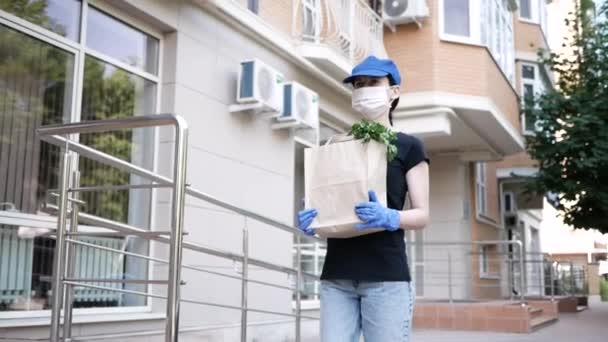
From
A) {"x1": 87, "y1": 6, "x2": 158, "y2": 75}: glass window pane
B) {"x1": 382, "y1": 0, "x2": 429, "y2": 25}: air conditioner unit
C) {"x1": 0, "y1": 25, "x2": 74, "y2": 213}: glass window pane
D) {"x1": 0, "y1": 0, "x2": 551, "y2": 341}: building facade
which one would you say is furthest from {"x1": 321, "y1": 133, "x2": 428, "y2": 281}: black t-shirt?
{"x1": 382, "y1": 0, "x2": 429, "y2": 25}: air conditioner unit

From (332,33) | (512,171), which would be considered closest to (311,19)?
(332,33)

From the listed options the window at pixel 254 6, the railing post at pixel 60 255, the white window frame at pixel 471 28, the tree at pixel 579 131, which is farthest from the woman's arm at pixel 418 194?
the tree at pixel 579 131

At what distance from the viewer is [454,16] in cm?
1307

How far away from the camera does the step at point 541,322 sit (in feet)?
36.0

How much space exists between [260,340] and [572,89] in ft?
32.5

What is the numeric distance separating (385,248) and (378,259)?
5 cm

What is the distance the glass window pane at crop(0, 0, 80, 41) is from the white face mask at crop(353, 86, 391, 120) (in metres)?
3.57

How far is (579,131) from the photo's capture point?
1366 centimetres

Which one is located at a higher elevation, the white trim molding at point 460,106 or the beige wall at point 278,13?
the beige wall at point 278,13

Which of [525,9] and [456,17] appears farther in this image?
[525,9]

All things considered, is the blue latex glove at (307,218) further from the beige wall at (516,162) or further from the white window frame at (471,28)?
the beige wall at (516,162)

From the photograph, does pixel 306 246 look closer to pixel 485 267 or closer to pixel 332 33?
pixel 332 33

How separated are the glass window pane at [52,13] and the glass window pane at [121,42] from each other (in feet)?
0.57

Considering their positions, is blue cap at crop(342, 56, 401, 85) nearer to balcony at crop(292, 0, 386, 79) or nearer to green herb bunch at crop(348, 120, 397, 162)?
green herb bunch at crop(348, 120, 397, 162)
